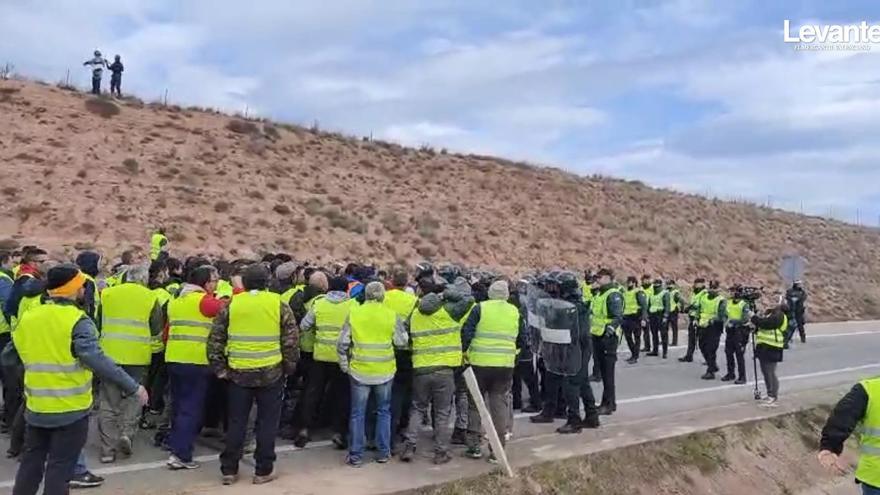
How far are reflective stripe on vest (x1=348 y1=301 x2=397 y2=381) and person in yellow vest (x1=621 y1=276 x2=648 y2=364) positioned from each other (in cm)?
987

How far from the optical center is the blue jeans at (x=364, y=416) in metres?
8.71

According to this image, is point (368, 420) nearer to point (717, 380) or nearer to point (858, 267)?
point (717, 380)

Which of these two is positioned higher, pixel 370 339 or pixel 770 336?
pixel 370 339

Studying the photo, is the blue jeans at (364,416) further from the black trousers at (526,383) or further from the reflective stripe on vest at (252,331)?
the black trousers at (526,383)

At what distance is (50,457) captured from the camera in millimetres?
6145

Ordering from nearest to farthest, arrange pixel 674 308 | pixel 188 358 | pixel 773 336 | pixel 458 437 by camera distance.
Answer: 1. pixel 188 358
2. pixel 458 437
3. pixel 773 336
4. pixel 674 308

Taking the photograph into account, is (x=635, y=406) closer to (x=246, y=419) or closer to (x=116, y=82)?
(x=246, y=419)

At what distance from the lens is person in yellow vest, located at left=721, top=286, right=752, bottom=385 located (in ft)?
51.4

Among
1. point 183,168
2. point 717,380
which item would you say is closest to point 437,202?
point 183,168

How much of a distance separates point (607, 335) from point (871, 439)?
6.40 metres

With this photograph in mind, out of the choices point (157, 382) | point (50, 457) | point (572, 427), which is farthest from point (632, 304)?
point (50, 457)

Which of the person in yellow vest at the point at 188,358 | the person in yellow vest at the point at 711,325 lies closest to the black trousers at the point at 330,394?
the person in yellow vest at the point at 188,358

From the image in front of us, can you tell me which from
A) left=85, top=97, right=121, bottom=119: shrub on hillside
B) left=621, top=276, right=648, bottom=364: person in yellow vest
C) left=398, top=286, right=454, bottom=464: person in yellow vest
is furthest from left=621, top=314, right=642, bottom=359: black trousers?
left=85, top=97, right=121, bottom=119: shrub on hillside

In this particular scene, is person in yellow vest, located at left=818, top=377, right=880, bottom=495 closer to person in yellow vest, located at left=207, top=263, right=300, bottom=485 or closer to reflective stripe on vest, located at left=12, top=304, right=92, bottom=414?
person in yellow vest, located at left=207, top=263, right=300, bottom=485
